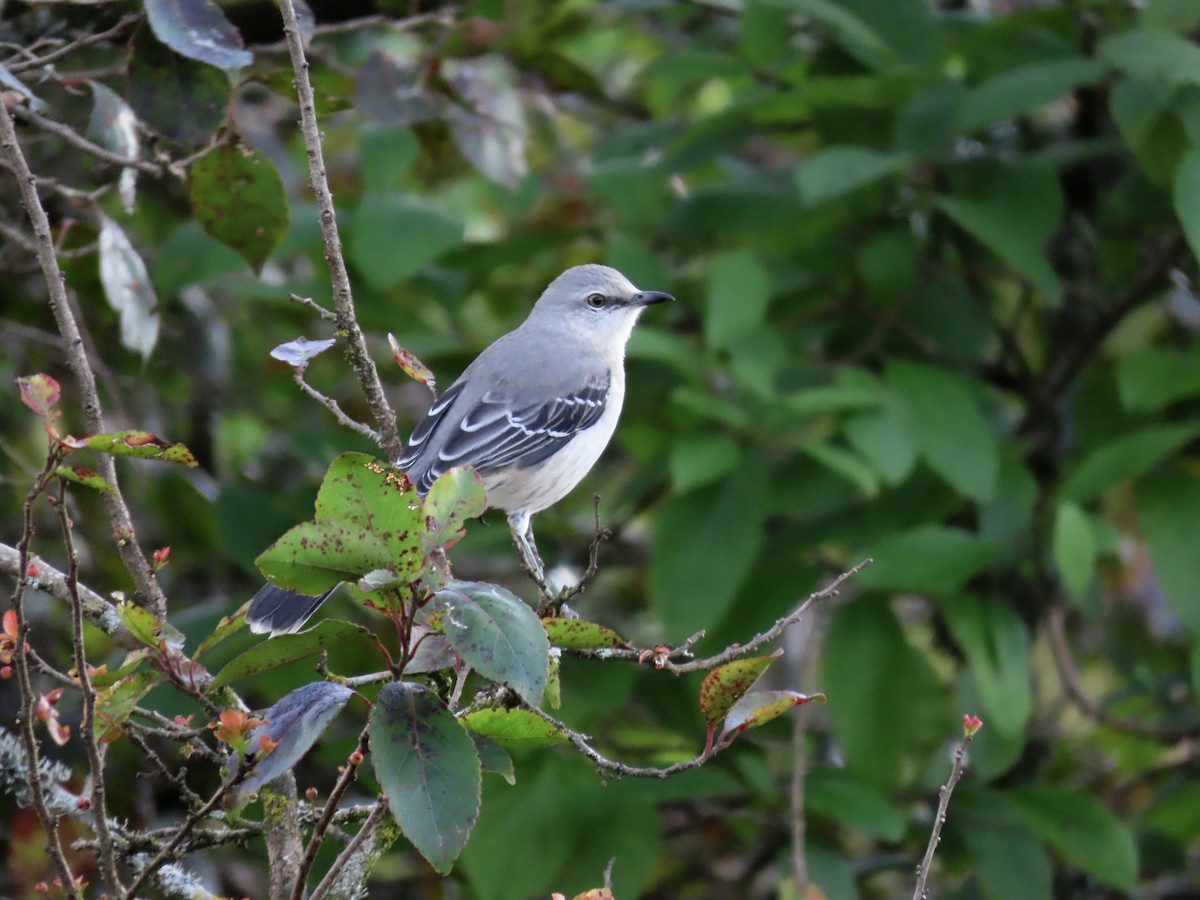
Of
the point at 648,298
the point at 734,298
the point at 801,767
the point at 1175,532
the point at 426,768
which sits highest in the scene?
the point at 426,768

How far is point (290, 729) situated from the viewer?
6.33ft

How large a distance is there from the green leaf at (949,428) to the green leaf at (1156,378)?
49 centimetres

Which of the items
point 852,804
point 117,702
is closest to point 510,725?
point 117,702

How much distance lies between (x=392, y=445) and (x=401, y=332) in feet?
9.27

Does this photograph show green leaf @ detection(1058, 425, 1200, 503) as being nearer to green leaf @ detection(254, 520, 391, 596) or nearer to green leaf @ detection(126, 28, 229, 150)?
green leaf @ detection(126, 28, 229, 150)

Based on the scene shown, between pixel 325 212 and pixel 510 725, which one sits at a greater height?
pixel 325 212

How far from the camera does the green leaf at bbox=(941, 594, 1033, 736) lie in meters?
4.41

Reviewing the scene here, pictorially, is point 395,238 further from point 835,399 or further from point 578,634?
point 578,634

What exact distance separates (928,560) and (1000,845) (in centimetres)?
109

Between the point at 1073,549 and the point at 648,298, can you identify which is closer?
the point at 1073,549

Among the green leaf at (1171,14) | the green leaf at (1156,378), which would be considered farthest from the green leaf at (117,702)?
the green leaf at (1171,14)

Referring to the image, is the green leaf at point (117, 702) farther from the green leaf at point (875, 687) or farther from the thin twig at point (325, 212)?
the green leaf at point (875, 687)

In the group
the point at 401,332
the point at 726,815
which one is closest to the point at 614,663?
the point at 726,815

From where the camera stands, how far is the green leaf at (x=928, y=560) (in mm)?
4336
